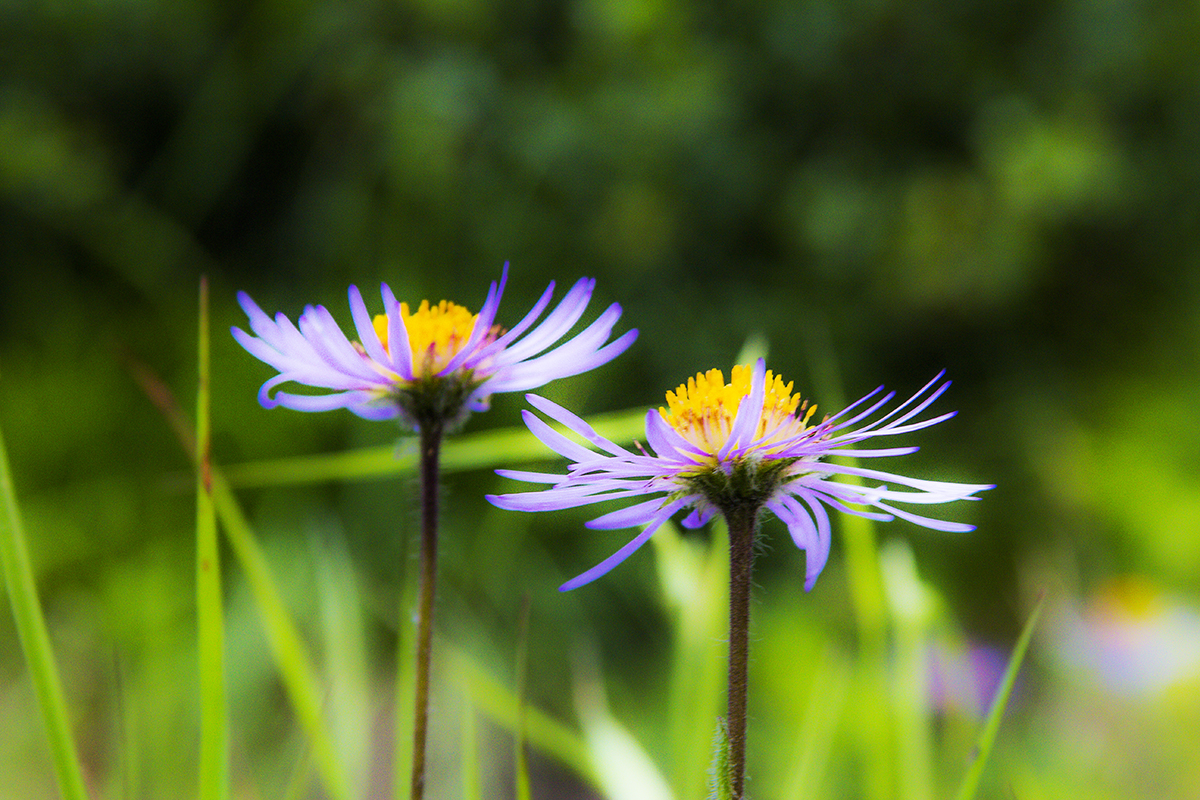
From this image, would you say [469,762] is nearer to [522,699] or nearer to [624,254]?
[522,699]

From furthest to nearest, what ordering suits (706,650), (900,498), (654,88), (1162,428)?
(1162,428) → (654,88) → (706,650) → (900,498)

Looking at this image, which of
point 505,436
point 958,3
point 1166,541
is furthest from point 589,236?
point 1166,541

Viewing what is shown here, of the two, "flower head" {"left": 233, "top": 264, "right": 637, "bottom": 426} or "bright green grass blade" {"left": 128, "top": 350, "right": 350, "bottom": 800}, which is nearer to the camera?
"flower head" {"left": 233, "top": 264, "right": 637, "bottom": 426}

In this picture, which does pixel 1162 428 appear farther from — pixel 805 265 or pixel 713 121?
pixel 713 121

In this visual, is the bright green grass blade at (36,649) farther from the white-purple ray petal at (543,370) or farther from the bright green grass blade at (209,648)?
the white-purple ray petal at (543,370)

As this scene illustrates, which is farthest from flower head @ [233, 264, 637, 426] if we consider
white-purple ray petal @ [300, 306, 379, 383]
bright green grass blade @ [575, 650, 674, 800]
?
bright green grass blade @ [575, 650, 674, 800]

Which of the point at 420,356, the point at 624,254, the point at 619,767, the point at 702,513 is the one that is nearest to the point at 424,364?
the point at 420,356

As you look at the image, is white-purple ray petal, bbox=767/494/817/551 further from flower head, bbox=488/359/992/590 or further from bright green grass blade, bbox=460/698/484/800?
bright green grass blade, bbox=460/698/484/800

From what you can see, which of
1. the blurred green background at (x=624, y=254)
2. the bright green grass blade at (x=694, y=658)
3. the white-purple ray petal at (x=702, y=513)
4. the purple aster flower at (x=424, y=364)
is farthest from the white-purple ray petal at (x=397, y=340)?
the blurred green background at (x=624, y=254)
